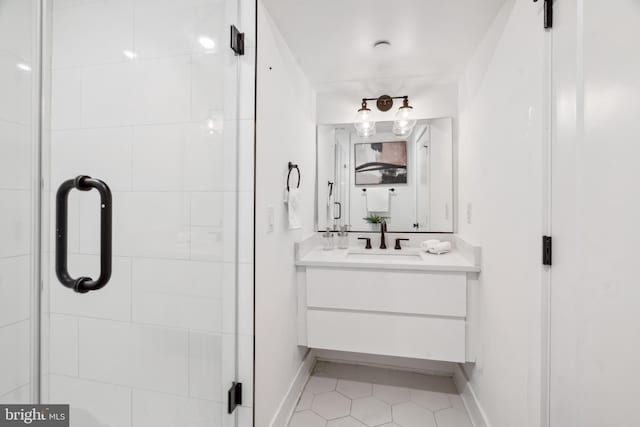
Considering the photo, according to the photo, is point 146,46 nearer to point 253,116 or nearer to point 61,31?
point 61,31

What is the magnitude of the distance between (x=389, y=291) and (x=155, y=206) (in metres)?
1.33

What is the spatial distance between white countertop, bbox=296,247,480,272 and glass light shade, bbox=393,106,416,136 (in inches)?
36.9

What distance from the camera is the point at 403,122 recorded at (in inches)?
85.5

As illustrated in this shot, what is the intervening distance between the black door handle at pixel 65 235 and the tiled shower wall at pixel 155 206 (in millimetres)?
33

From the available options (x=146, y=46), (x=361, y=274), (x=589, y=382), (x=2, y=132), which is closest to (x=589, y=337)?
(x=589, y=382)

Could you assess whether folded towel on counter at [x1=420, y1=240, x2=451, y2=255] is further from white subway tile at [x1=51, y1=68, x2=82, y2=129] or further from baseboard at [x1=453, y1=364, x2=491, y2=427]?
white subway tile at [x1=51, y1=68, x2=82, y2=129]

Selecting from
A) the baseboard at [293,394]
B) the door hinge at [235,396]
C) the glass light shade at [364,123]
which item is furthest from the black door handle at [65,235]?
the glass light shade at [364,123]

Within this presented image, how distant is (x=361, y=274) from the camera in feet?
5.68

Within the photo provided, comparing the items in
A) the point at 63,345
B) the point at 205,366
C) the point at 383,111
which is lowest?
the point at 205,366

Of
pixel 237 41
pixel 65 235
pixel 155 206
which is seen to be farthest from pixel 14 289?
pixel 237 41

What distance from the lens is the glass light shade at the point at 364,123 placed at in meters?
2.21

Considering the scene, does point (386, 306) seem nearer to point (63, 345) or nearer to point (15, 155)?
point (63, 345)

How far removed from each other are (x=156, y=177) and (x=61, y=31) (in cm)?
43

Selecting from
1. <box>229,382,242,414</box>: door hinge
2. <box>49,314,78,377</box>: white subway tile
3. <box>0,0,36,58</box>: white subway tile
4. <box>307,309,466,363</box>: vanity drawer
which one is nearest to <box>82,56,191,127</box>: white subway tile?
<box>0,0,36,58</box>: white subway tile
